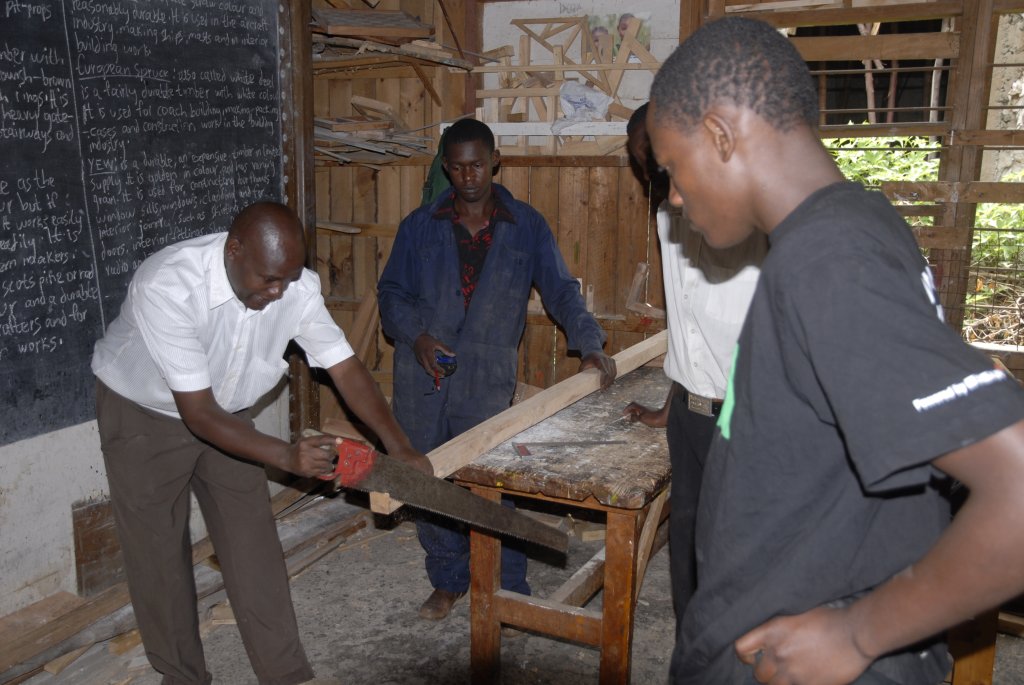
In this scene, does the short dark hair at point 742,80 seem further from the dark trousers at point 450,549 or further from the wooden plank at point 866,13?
the wooden plank at point 866,13

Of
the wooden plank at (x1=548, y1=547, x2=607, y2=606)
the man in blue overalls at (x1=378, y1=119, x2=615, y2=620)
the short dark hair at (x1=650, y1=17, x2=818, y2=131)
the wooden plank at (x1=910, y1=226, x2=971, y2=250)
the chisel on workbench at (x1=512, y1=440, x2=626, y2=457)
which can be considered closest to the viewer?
the short dark hair at (x1=650, y1=17, x2=818, y2=131)

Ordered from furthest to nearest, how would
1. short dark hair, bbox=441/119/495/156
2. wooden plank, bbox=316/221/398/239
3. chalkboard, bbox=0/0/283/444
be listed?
wooden plank, bbox=316/221/398/239 < short dark hair, bbox=441/119/495/156 < chalkboard, bbox=0/0/283/444

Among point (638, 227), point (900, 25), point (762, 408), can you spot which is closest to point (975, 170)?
point (638, 227)

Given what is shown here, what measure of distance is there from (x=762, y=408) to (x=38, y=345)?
3.34 meters

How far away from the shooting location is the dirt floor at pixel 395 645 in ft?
11.5

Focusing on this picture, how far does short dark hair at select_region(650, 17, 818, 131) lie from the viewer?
1.17 m

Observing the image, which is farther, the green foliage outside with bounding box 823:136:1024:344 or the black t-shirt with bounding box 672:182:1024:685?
the green foliage outside with bounding box 823:136:1024:344

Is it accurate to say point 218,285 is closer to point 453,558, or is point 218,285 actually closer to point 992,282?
point 453,558

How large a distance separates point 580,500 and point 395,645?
1570mm

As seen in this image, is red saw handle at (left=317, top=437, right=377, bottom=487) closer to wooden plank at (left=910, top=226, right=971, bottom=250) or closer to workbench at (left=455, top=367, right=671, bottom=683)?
workbench at (left=455, top=367, right=671, bottom=683)

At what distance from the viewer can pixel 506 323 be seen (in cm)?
404

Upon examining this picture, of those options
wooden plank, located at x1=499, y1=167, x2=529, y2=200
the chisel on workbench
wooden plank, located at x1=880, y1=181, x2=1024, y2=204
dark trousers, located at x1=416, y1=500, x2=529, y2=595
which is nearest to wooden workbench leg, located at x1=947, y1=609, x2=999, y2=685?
the chisel on workbench

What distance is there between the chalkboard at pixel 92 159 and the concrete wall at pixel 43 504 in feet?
0.30

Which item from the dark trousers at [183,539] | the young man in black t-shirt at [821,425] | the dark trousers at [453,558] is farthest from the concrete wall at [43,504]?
the young man in black t-shirt at [821,425]
